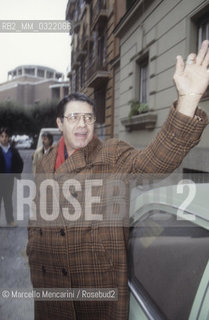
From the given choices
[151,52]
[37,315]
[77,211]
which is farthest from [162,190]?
[151,52]

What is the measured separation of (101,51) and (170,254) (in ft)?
26.5

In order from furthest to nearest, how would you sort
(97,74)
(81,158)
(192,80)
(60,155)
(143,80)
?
(97,74) < (143,80) < (60,155) < (81,158) < (192,80)

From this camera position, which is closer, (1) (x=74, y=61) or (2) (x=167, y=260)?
(2) (x=167, y=260)

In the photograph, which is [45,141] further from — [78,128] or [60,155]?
[78,128]

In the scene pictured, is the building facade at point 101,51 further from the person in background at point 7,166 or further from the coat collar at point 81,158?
the coat collar at point 81,158

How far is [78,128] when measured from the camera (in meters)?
1.20

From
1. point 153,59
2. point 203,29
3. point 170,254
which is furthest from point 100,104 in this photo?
point 170,254

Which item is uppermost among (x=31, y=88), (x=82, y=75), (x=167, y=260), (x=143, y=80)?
(x=31, y=88)

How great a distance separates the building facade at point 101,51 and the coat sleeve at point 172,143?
6.35 m

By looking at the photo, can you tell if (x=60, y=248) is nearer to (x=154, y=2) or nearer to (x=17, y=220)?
(x=17, y=220)

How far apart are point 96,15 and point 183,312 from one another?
7603mm

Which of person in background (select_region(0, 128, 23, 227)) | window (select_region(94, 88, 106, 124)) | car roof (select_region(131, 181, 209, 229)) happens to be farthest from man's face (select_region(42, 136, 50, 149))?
window (select_region(94, 88, 106, 124))

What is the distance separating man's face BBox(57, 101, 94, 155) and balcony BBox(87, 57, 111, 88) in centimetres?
690

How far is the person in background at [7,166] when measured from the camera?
12.0ft
